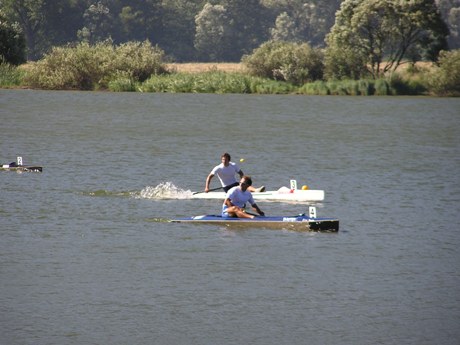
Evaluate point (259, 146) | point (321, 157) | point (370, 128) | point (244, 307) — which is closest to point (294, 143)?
point (259, 146)

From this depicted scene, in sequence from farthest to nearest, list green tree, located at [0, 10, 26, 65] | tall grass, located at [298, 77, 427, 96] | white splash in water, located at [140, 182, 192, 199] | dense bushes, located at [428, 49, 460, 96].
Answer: green tree, located at [0, 10, 26, 65] → tall grass, located at [298, 77, 427, 96] → dense bushes, located at [428, 49, 460, 96] → white splash in water, located at [140, 182, 192, 199]

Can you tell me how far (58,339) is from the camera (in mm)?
19312

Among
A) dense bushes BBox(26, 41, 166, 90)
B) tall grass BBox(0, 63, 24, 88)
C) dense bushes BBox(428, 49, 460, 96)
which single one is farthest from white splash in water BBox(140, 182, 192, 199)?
tall grass BBox(0, 63, 24, 88)

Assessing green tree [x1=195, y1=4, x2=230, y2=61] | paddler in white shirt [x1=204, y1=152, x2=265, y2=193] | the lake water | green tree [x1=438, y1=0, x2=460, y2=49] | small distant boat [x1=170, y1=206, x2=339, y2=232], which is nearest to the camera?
the lake water

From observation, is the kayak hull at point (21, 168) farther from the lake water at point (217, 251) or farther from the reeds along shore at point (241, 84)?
the reeds along shore at point (241, 84)

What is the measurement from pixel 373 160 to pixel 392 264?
2483 cm

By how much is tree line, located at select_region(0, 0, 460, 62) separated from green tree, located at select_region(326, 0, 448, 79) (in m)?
48.5

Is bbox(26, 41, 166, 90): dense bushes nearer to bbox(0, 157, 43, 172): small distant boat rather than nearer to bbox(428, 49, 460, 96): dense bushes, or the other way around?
bbox(428, 49, 460, 96): dense bushes

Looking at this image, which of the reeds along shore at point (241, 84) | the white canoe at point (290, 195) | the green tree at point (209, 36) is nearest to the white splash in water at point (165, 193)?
the white canoe at point (290, 195)

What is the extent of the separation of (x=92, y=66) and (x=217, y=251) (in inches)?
2736

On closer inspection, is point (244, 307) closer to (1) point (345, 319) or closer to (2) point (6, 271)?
(1) point (345, 319)

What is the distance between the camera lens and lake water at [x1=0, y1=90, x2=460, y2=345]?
20.3 m

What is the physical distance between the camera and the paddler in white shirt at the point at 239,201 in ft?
97.2

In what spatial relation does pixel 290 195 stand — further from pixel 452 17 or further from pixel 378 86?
pixel 452 17
